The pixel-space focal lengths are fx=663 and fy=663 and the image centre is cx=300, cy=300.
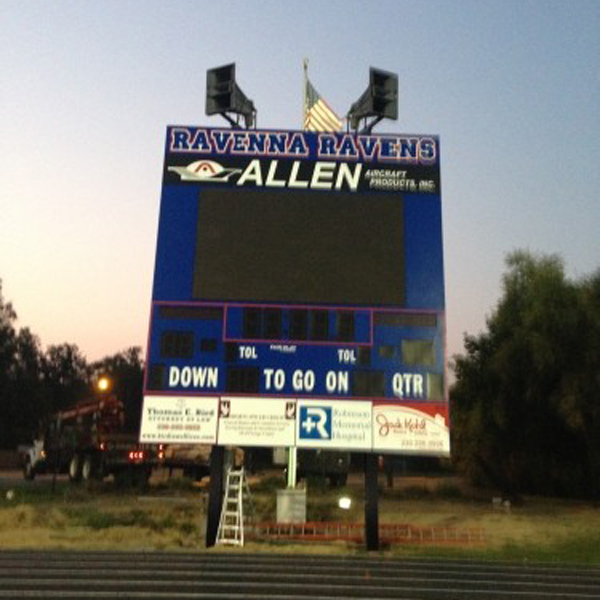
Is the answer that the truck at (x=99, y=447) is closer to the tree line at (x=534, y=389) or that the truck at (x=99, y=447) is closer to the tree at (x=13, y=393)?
the tree line at (x=534, y=389)

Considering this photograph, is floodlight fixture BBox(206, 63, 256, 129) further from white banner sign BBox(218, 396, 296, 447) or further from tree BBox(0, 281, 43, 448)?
tree BBox(0, 281, 43, 448)

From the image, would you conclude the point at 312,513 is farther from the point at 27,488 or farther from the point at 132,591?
the point at 27,488

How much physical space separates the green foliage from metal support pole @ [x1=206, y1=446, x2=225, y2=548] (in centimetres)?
1453

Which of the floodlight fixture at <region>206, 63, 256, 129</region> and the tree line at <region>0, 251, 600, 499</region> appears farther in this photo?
the tree line at <region>0, 251, 600, 499</region>

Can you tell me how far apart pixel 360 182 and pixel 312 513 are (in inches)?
416

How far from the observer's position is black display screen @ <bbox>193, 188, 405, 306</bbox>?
45.8 feet

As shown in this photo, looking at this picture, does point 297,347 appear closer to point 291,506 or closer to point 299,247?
point 299,247

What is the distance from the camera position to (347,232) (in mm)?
14422

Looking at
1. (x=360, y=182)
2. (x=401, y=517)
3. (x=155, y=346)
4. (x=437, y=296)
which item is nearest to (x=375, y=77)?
(x=360, y=182)

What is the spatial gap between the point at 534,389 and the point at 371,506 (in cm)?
1351

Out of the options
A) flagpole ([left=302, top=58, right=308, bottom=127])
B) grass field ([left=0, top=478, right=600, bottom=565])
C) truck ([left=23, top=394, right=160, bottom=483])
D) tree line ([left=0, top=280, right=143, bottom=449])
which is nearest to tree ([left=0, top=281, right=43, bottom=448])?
tree line ([left=0, top=280, right=143, bottom=449])

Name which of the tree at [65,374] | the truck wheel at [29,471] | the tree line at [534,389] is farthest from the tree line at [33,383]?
the tree line at [534,389]

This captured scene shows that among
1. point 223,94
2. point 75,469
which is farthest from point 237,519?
point 75,469

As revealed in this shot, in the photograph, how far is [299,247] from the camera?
14.3 meters
